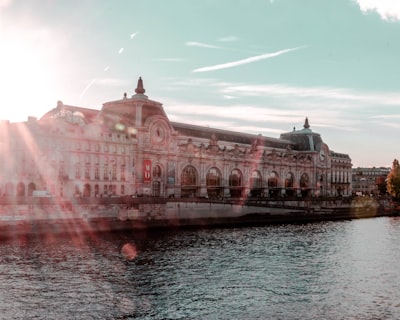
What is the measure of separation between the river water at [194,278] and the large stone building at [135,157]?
26110 millimetres

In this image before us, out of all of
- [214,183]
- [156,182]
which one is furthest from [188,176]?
[156,182]

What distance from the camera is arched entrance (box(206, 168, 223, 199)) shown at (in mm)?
132375

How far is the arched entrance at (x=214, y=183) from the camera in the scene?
132m

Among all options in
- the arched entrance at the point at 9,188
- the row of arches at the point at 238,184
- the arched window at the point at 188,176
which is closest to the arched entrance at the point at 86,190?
the arched entrance at the point at 9,188

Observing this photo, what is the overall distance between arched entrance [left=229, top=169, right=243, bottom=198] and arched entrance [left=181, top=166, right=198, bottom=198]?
1360 cm

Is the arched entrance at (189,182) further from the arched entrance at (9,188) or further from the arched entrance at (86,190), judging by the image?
the arched entrance at (9,188)

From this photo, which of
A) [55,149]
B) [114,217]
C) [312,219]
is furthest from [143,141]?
[312,219]

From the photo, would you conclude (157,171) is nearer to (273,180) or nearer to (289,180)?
(273,180)

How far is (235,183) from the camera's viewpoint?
141750 millimetres

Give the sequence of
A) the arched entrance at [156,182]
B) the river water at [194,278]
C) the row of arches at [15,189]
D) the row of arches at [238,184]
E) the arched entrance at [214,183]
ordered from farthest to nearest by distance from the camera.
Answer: the arched entrance at [214,183] → the row of arches at [238,184] → the arched entrance at [156,182] → the row of arches at [15,189] → the river water at [194,278]

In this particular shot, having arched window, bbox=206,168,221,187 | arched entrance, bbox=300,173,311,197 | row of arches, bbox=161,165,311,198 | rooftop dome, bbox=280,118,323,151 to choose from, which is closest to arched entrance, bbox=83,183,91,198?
row of arches, bbox=161,165,311,198

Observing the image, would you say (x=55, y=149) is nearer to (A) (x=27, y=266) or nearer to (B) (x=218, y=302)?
(A) (x=27, y=266)

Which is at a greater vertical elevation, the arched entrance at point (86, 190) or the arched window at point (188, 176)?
the arched window at point (188, 176)

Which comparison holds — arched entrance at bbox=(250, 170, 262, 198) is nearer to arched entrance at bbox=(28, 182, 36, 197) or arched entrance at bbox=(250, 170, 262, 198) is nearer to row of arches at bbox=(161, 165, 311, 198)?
row of arches at bbox=(161, 165, 311, 198)
